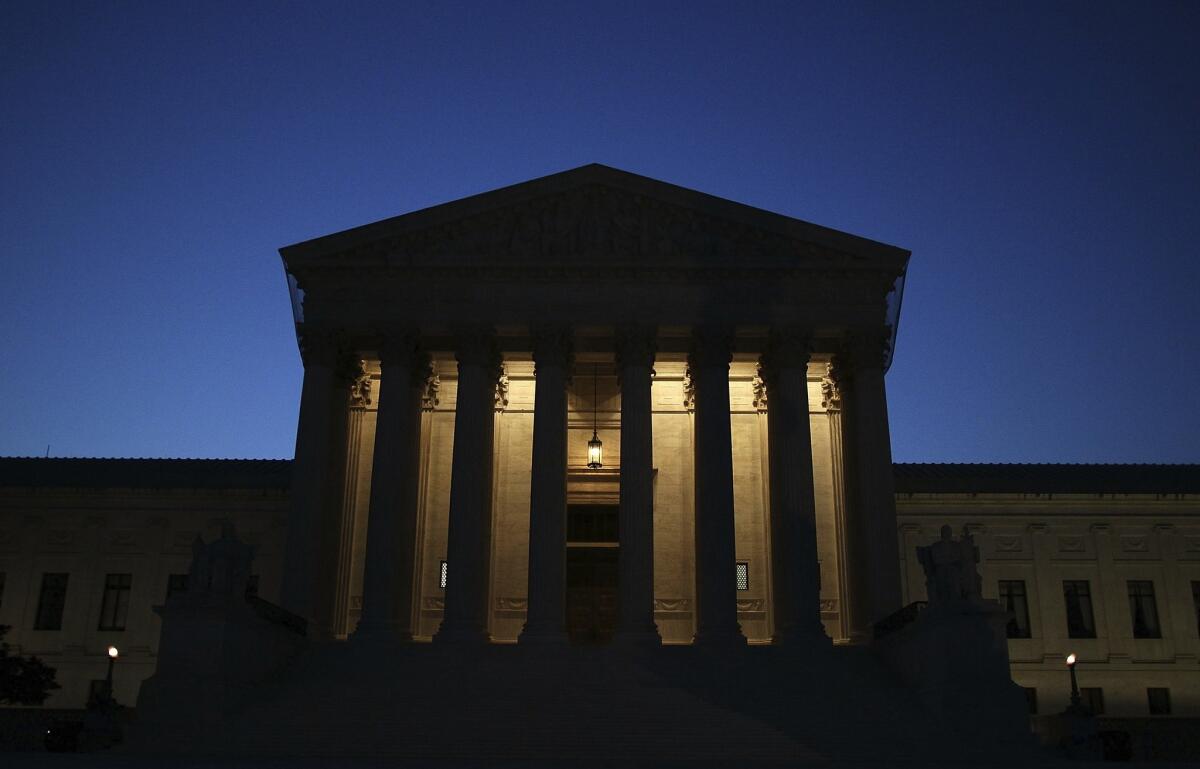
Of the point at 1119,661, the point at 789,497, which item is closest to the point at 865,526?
the point at 789,497

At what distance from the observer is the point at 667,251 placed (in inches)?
1591

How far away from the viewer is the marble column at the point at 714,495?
36.7 meters

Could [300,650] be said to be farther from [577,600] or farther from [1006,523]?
[1006,523]

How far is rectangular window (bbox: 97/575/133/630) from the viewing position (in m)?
47.1

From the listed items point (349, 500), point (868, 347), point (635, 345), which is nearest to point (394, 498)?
point (349, 500)

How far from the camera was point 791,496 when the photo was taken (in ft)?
125

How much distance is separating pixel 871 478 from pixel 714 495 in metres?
5.66

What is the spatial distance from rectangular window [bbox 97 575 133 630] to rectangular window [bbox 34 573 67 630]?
1.79 metres

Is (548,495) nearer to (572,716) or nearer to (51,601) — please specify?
(572,716)

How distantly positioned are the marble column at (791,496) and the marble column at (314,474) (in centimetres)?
1580

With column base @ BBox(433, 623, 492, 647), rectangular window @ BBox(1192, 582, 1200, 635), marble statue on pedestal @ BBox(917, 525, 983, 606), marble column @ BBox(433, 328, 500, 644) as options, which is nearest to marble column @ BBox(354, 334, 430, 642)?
column base @ BBox(433, 623, 492, 647)

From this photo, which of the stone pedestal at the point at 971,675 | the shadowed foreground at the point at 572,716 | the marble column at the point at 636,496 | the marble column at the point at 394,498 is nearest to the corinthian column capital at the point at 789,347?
the marble column at the point at 636,496

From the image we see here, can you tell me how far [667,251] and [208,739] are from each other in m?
22.6

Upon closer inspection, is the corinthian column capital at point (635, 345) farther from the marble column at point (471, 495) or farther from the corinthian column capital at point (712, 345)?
the marble column at point (471, 495)
